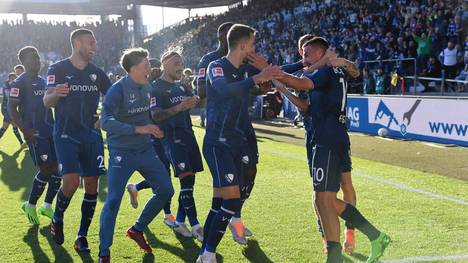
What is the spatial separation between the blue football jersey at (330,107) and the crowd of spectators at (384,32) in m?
14.5

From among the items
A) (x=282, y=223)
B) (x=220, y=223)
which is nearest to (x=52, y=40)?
(x=282, y=223)

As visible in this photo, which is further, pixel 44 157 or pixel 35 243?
pixel 44 157

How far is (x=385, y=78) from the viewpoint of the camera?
20031 millimetres

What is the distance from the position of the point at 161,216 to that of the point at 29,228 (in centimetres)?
154

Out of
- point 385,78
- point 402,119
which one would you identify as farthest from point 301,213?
point 385,78

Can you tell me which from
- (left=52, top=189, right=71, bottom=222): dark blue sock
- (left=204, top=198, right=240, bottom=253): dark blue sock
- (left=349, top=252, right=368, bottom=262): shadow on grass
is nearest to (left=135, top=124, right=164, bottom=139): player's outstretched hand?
(left=204, top=198, right=240, bottom=253): dark blue sock

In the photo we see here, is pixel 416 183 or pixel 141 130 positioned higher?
pixel 141 130

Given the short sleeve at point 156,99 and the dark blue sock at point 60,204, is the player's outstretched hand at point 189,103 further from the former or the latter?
the dark blue sock at point 60,204

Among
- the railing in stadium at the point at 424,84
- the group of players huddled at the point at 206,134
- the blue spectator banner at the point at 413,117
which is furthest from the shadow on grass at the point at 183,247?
the railing in stadium at the point at 424,84

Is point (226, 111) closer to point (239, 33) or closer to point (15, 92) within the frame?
point (239, 33)

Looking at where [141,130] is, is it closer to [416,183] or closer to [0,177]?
[416,183]

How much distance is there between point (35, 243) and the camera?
219 inches

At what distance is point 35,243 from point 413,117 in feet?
35.2

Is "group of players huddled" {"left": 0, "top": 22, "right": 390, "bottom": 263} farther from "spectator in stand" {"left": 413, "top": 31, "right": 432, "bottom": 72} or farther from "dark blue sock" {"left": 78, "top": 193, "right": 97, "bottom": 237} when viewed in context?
"spectator in stand" {"left": 413, "top": 31, "right": 432, "bottom": 72}
